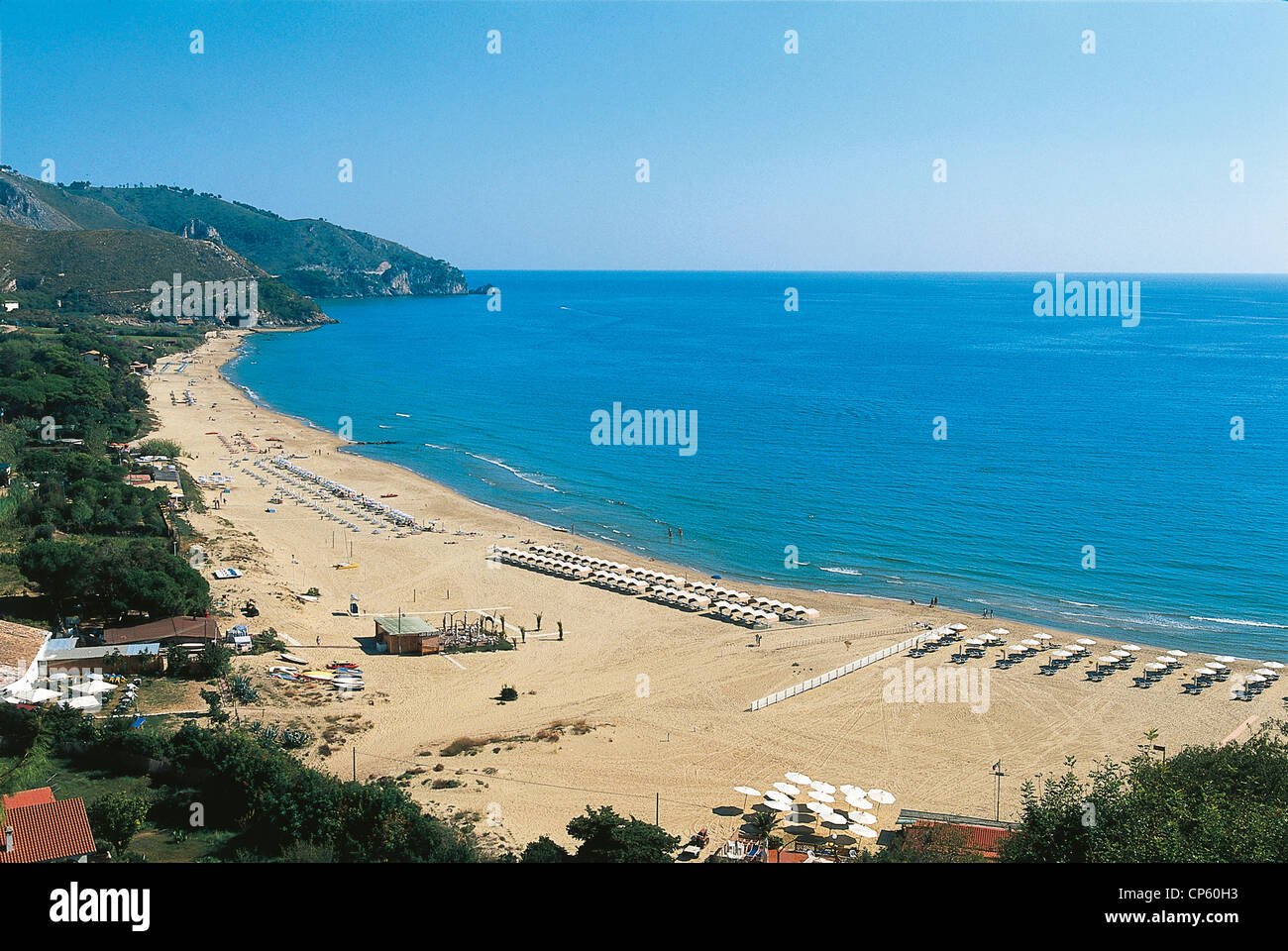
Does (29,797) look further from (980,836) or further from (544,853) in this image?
(980,836)

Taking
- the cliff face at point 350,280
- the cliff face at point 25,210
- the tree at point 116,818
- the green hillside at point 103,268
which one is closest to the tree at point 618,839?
the tree at point 116,818

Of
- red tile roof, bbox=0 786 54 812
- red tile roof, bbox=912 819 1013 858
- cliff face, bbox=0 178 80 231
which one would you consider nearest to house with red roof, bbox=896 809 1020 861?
red tile roof, bbox=912 819 1013 858

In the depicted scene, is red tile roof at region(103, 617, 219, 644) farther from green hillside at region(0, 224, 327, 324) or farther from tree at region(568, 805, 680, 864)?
green hillside at region(0, 224, 327, 324)

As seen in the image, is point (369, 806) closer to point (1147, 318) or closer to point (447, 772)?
point (447, 772)

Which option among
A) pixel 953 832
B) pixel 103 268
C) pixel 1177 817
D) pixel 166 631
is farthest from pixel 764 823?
pixel 103 268

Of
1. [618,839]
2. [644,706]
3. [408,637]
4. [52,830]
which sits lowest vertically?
[644,706]

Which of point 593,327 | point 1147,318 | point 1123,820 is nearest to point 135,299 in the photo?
point 593,327

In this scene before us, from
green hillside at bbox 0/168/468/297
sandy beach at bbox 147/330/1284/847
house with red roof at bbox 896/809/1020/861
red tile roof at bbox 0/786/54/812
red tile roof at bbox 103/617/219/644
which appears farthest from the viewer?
green hillside at bbox 0/168/468/297

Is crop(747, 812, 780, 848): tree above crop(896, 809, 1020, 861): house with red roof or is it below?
below
